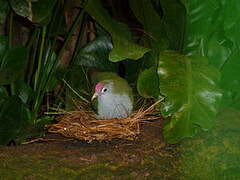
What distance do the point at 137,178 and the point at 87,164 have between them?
5.1 inches

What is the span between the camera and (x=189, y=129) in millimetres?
1287

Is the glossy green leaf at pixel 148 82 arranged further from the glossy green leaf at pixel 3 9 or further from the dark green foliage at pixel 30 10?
the glossy green leaf at pixel 3 9

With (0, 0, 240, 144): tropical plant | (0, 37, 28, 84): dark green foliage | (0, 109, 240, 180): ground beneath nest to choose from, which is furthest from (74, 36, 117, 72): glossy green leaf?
(0, 109, 240, 180): ground beneath nest

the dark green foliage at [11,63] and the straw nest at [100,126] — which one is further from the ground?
the dark green foliage at [11,63]

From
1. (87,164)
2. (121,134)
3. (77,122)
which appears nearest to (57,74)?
(77,122)

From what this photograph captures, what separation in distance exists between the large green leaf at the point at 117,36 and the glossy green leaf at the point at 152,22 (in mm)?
67

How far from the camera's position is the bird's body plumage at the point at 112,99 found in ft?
4.99

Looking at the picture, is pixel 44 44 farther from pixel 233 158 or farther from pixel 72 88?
pixel 233 158

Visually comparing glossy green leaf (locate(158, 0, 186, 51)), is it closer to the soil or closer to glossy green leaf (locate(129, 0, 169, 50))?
glossy green leaf (locate(129, 0, 169, 50))

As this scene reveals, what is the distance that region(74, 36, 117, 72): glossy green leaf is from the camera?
5.68 ft

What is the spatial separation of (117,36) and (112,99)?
7.4 inches

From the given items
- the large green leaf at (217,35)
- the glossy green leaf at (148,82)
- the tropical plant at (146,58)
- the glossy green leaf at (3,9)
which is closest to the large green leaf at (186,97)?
the tropical plant at (146,58)

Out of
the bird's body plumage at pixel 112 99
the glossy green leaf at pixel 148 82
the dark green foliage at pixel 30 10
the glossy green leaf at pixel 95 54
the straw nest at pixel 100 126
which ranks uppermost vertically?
the dark green foliage at pixel 30 10

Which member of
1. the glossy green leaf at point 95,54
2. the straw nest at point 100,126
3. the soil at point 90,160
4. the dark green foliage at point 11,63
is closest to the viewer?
the soil at point 90,160
